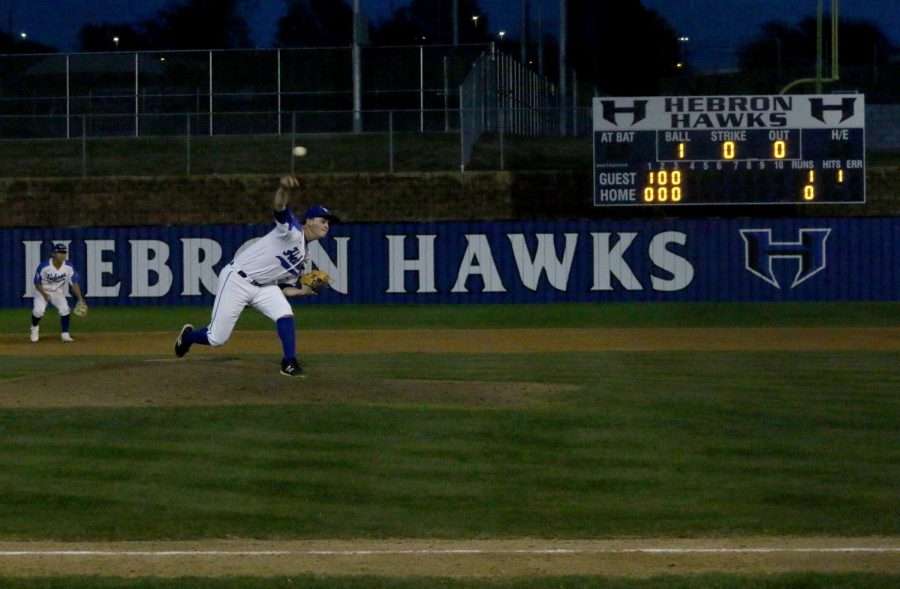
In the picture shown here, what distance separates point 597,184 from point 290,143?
10.4 metres

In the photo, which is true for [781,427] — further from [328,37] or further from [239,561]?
[328,37]

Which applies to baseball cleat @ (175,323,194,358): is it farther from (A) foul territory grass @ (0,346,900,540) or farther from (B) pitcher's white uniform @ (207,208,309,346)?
(A) foul territory grass @ (0,346,900,540)

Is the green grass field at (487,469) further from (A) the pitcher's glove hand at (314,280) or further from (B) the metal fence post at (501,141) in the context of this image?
(B) the metal fence post at (501,141)

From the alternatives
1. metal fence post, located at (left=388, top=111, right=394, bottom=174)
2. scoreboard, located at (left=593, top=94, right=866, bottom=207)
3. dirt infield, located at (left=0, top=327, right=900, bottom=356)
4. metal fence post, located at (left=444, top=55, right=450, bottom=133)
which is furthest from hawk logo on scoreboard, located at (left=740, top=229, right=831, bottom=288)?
metal fence post, located at (left=444, top=55, right=450, bottom=133)

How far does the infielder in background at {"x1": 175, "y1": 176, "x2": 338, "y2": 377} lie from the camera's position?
1309 centimetres

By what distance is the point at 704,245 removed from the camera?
31234mm

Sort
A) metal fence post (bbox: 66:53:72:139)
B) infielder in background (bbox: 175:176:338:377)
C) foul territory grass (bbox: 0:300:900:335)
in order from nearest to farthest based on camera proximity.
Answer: infielder in background (bbox: 175:176:338:377)
foul territory grass (bbox: 0:300:900:335)
metal fence post (bbox: 66:53:72:139)

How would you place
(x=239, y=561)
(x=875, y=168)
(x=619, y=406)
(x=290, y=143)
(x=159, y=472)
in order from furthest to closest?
(x=290, y=143)
(x=875, y=168)
(x=619, y=406)
(x=159, y=472)
(x=239, y=561)

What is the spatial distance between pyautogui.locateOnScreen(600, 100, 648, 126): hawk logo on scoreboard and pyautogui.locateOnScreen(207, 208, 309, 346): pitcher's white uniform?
1671cm

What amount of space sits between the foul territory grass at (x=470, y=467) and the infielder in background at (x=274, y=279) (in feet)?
3.81

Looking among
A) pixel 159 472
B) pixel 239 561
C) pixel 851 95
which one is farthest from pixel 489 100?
pixel 239 561

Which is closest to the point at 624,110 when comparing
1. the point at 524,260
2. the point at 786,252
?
the point at 524,260

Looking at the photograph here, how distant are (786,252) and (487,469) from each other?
74.3ft

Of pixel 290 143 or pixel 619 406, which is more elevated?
pixel 290 143
